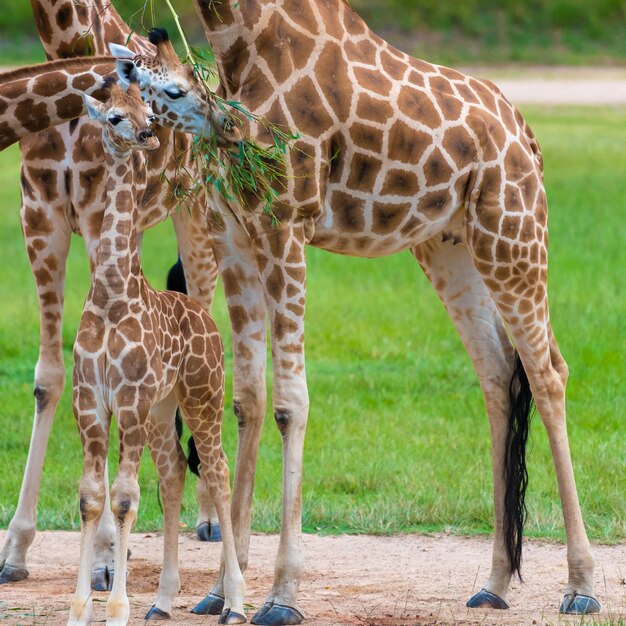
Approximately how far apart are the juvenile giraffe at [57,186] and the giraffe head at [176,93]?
1.43 ft

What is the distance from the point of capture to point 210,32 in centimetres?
525

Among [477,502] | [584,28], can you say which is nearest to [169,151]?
[477,502]

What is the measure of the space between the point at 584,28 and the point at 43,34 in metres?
33.6

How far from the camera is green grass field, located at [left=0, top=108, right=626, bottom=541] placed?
23.9 ft

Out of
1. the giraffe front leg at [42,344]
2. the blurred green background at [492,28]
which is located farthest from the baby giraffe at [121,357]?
the blurred green background at [492,28]

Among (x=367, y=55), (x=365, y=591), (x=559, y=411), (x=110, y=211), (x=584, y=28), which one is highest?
(x=584, y=28)

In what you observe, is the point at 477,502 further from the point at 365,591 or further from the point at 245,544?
the point at 245,544

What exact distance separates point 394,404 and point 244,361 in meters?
4.12

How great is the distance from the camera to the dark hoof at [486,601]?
568cm

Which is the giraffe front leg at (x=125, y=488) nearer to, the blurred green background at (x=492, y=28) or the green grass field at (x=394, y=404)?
the green grass field at (x=394, y=404)

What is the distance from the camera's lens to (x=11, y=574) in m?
6.12

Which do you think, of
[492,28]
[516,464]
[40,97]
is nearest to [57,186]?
[40,97]

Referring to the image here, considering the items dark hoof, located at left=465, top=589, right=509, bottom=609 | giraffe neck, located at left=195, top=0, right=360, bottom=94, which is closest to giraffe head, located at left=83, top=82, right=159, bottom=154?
giraffe neck, located at left=195, top=0, right=360, bottom=94

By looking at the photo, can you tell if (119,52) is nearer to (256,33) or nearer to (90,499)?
(256,33)
